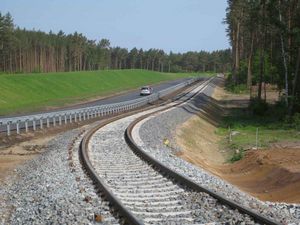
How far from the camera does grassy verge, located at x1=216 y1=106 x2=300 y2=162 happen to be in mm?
29308

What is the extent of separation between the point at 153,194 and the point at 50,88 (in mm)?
85588

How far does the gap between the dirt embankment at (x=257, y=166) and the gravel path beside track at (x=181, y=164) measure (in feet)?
3.08

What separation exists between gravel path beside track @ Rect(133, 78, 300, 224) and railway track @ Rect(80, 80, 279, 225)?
0.59 metres

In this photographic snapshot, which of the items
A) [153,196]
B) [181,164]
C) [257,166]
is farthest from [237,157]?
[153,196]

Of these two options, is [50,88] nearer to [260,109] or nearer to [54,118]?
[260,109]

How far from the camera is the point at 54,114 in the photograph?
35.2 metres

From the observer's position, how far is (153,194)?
1269 cm

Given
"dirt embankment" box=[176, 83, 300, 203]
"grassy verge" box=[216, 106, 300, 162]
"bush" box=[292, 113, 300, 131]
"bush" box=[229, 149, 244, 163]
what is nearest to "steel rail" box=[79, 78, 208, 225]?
"dirt embankment" box=[176, 83, 300, 203]

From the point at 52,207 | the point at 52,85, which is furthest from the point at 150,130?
the point at 52,85

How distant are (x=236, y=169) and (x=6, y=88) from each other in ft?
217

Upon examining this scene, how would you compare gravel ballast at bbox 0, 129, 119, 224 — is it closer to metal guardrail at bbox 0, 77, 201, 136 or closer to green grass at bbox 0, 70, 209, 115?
metal guardrail at bbox 0, 77, 201, 136

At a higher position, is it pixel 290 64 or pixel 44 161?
pixel 290 64

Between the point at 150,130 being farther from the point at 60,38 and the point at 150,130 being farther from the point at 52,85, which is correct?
the point at 60,38

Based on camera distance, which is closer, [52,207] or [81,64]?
[52,207]
